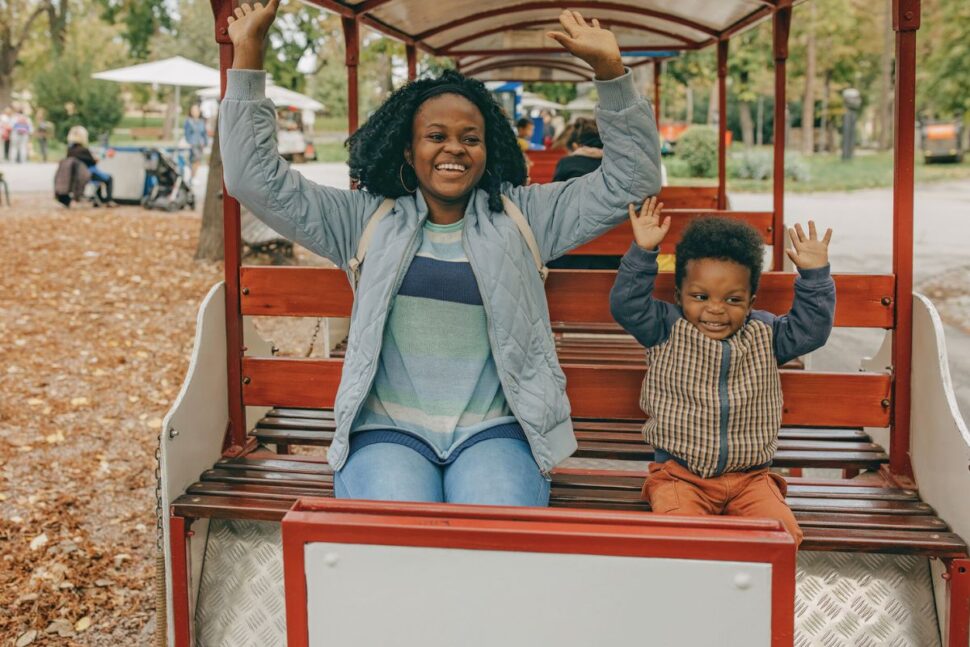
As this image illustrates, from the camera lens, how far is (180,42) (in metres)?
59.0

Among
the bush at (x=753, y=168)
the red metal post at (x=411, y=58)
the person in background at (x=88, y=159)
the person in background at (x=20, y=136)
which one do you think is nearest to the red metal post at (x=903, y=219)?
the red metal post at (x=411, y=58)

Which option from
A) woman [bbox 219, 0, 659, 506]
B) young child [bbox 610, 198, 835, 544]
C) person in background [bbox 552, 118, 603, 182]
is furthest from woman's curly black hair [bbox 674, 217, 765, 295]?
person in background [bbox 552, 118, 603, 182]

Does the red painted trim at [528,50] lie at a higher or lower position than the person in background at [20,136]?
lower

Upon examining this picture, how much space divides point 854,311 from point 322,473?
6.00 feet

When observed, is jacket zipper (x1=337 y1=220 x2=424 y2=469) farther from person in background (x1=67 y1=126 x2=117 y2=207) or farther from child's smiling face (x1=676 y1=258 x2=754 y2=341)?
person in background (x1=67 y1=126 x2=117 y2=207)

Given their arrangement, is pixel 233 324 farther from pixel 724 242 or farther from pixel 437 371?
pixel 724 242

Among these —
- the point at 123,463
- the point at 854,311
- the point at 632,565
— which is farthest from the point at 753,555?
the point at 123,463

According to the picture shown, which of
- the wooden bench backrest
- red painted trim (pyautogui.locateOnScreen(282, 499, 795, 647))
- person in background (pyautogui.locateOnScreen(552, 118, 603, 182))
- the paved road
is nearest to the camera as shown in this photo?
red painted trim (pyautogui.locateOnScreen(282, 499, 795, 647))

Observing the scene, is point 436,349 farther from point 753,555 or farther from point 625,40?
point 625,40

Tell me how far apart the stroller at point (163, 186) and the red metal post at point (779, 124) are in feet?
43.6

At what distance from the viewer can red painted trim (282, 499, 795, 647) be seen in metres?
1.68

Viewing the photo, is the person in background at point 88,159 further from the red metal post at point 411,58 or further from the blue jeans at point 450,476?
the blue jeans at point 450,476

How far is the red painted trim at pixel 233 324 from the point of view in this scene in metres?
3.59

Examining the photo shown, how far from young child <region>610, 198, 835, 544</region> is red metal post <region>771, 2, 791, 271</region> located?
7.62ft
